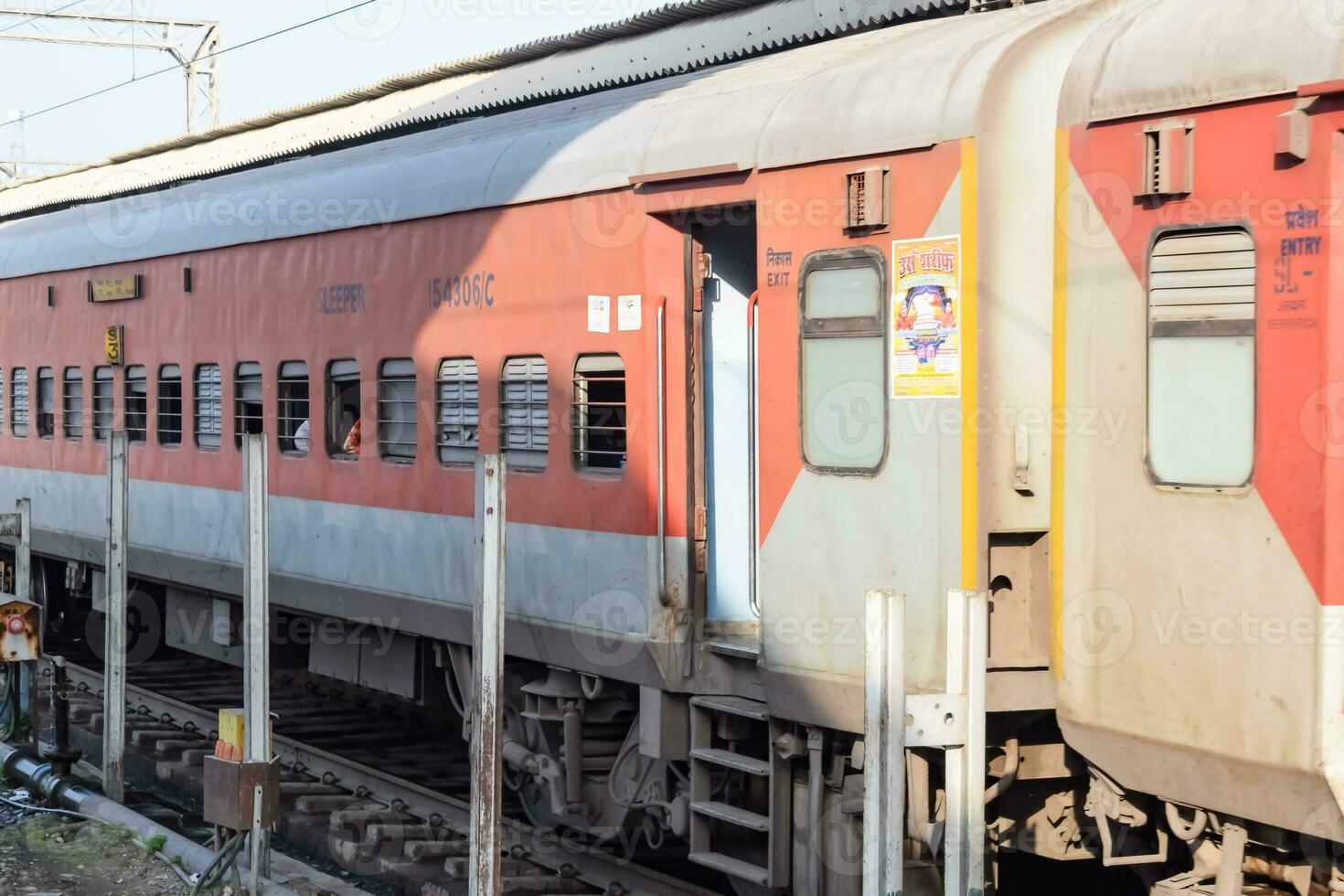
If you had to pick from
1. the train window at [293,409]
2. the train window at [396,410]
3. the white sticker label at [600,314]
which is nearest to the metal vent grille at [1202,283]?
the white sticker label at [600,314]

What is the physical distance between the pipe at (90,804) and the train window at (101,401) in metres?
3.73

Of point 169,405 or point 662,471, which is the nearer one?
point 662,471

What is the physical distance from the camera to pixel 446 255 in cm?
954

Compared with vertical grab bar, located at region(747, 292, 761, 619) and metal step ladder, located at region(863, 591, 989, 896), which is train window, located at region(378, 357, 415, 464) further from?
metal step ladder, located at region(863, 591, 989, 896)

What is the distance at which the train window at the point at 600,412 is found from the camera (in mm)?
8180

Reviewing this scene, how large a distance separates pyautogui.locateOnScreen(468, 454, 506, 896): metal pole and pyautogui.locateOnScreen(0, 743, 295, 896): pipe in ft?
5.69

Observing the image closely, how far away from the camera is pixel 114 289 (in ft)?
46.5

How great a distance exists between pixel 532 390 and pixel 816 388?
7.80 ft

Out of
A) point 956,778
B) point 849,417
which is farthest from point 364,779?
point 956,778

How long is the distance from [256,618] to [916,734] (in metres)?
4.38

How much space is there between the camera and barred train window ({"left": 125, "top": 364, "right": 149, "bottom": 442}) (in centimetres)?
1390

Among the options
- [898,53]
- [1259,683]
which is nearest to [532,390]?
[898,53]

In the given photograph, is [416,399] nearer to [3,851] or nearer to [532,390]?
[532,390]

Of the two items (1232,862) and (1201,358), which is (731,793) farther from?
(1201,358)
